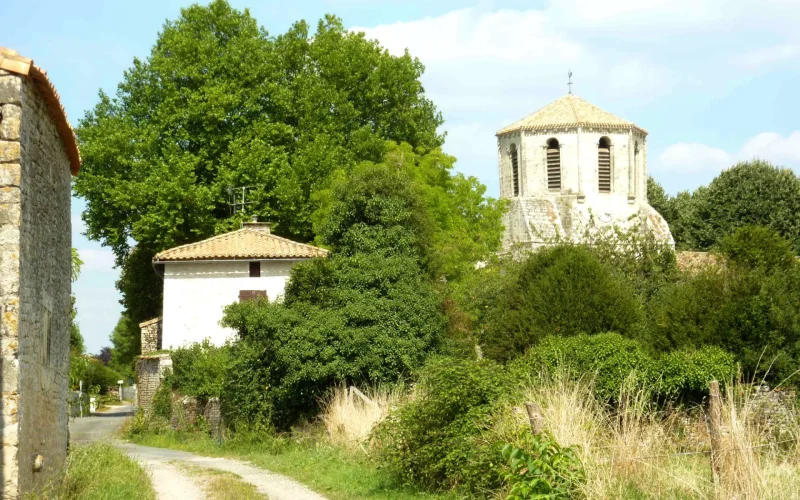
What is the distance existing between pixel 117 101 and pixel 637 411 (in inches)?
1277

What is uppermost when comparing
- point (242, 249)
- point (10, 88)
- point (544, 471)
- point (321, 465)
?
point (242, 249)

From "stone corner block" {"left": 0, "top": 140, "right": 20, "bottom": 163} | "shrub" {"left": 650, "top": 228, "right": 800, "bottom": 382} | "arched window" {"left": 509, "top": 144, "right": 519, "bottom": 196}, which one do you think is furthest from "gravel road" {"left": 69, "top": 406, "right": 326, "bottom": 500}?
"arched window" {"left": 509, "top": 144, "right": 519, "bottom": 196}

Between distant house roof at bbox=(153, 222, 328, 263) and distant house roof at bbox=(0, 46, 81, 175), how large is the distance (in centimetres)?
2075

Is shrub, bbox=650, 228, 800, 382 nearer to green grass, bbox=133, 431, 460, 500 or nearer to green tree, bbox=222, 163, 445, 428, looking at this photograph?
green tree, bbox=222, 163, 445, 428

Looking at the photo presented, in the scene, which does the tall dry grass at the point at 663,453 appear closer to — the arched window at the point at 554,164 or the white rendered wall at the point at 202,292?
the white rendered wall at the point at 202,292

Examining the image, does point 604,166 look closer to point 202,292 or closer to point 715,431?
point 202,292

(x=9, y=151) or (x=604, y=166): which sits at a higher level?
(x=604, y=166)

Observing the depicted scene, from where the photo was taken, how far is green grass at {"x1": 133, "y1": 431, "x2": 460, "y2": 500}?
44.7 ft

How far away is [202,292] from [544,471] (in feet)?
83.8

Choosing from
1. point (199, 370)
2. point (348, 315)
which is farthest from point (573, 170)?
point (348, 315)

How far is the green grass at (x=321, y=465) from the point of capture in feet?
44.7

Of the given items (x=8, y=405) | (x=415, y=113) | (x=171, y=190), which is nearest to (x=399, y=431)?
(x=8, y=405)

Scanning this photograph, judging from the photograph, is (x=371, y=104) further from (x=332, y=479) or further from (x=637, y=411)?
(x=637, y=411)

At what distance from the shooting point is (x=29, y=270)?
9.61 metres
